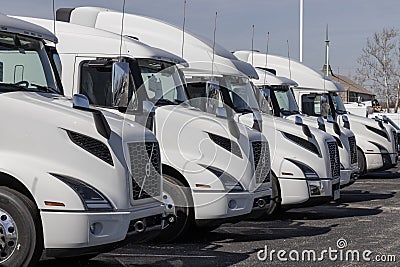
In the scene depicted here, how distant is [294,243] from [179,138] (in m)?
2.20

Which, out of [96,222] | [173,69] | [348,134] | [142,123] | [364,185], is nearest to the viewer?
[96,222]

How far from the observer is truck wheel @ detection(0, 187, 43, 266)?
25.6ft

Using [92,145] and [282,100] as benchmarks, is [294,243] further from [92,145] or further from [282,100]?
[282,100]

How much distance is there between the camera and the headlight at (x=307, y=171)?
13563 millimetres

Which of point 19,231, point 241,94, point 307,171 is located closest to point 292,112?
point 241,94

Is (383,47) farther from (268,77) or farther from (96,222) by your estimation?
(96,222)

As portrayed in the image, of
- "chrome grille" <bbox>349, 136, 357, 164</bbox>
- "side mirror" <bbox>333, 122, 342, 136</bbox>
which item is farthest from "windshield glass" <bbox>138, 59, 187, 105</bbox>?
"chrome grille" <bbox>349, 136, 357, 164</bbox>

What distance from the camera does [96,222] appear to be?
786 cm

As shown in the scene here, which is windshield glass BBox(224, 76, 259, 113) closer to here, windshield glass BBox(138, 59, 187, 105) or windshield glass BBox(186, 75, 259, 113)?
windshield glass BBox(186, 75, 259, 113)

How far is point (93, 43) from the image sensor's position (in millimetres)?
11070

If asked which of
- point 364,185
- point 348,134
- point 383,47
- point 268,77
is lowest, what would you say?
point 364,185

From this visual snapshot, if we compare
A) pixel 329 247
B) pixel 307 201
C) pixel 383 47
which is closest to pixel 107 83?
pixel 329 247

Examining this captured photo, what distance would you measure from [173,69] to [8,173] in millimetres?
4444

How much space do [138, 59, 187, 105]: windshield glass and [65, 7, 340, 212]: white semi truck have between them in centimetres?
99
